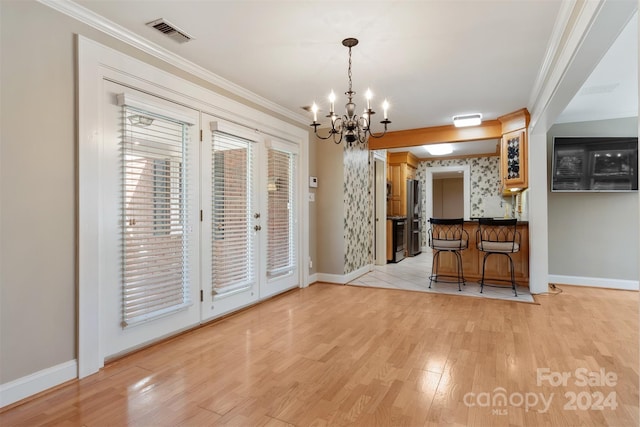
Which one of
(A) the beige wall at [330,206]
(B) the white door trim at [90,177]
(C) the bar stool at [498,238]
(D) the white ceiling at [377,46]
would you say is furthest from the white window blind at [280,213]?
(C) the bar stool at [498,238]

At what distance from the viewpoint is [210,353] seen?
2.61m

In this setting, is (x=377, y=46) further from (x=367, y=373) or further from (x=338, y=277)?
(x=338, y=277)

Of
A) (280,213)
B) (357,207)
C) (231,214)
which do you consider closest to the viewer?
(231,214)

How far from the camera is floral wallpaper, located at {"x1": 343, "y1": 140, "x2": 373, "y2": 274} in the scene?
5219 millimetres

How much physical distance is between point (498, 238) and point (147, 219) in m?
4.60

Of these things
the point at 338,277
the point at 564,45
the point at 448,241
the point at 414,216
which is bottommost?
the point at 338,277

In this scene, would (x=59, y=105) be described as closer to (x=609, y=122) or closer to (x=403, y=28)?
(x=403, y=28)

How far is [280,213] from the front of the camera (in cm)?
439

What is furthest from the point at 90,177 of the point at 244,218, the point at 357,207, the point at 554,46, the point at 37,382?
the point at 357,207

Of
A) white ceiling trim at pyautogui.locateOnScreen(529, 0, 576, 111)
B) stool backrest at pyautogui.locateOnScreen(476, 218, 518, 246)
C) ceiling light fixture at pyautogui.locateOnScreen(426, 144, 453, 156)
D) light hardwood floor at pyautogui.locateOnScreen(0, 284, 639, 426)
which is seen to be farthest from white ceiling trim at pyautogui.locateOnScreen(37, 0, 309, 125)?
ceiling light fixture at pyautogui.locateOnScreen(426, 144, 453, 156)

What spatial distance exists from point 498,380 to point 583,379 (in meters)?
0.56

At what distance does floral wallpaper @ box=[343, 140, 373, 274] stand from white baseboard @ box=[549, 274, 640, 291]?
114 inches

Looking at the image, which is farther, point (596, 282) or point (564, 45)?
point (596, 282)

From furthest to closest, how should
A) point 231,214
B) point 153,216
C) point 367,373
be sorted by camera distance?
point 231,214 < point 153,216 < point 367,373
